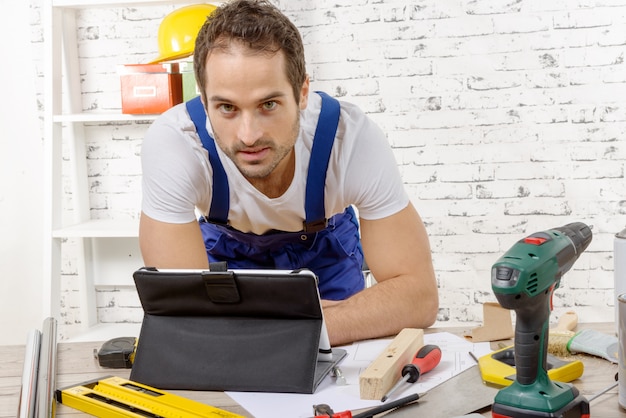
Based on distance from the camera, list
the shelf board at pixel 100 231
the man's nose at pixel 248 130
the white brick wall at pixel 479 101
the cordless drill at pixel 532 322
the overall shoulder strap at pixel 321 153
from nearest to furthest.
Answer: the cordless drill at pixel 532 322 < the man's nose at pixel 248 130 < the overall shoulder strap at pixel 321 153 < the shelf board at pixel 100 231 < the white brick wall at pixel 479 101

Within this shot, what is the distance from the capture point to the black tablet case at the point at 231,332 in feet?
3.89

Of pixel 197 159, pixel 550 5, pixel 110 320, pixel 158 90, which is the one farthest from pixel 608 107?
pixel 110 320

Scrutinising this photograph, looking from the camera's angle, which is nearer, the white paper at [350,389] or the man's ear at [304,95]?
the white paper at [350,389]

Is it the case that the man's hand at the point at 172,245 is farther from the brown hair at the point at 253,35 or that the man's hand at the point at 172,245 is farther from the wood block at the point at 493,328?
the wood block at the point at 493,328

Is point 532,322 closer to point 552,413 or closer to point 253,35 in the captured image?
point 552,413

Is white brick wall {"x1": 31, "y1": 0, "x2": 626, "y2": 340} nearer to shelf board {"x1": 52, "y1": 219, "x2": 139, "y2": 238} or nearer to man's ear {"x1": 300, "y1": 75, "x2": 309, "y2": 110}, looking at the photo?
shelf board {"x1": 52, "y1": 219, "x2": 139, "y2": 238}

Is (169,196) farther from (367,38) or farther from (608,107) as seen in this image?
(608,107)

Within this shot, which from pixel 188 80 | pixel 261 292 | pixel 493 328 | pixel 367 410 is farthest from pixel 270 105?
pixel 188 80

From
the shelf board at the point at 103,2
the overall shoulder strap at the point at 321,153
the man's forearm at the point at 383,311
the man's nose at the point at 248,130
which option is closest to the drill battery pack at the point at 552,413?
the man's forearm at the point at 383,311

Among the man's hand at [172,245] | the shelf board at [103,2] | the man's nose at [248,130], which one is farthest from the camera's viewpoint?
the shelf board at [103,2]

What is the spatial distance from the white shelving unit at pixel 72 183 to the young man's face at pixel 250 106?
1459 mm

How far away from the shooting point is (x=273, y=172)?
1.79 meters

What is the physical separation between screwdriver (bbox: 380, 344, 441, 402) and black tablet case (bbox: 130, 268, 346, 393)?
12 cm

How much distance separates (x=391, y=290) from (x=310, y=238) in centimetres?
44
